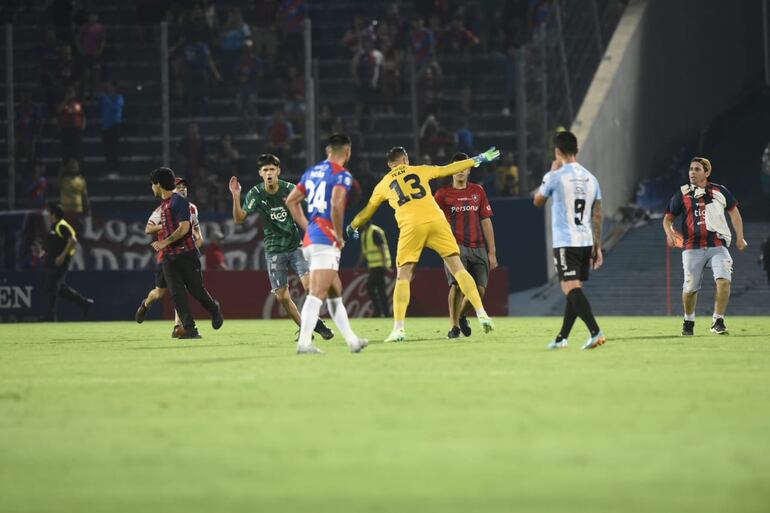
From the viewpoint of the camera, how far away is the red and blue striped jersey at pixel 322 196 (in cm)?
1255

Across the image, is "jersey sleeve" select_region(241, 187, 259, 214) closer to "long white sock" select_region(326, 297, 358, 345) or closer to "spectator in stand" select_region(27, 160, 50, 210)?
"long white sock" select_region(326, 297, 358, 345)

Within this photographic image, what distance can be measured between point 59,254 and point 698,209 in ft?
46.9

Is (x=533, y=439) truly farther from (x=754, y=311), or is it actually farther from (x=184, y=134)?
(x=184, y=134)

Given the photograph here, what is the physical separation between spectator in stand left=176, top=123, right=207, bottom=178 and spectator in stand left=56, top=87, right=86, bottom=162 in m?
2.34

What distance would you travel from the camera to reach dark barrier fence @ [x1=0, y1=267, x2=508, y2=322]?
91.1ft

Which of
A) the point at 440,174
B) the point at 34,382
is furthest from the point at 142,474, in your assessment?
the point at 440,174

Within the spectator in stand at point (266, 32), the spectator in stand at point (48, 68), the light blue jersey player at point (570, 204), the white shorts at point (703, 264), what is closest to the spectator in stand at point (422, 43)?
the spectator in stand at point (266, 32)

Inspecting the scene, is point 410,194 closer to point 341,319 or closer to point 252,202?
point 252,202

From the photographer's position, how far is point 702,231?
15.8 metres

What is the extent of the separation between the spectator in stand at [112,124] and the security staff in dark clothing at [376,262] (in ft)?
21.7

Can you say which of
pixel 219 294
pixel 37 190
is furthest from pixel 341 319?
pixel 37 190

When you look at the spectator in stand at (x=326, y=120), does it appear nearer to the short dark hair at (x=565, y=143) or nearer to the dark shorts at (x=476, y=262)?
the dark shorts at (x=476, y=262)

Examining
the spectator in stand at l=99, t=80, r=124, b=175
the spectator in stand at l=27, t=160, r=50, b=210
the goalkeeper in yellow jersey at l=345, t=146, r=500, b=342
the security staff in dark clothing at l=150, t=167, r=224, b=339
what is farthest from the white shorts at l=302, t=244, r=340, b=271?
the spectator in stand at l=99, t=80, r=124, b=175

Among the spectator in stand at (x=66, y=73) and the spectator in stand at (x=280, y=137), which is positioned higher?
the spectator in stand at (x=66, y=73)
